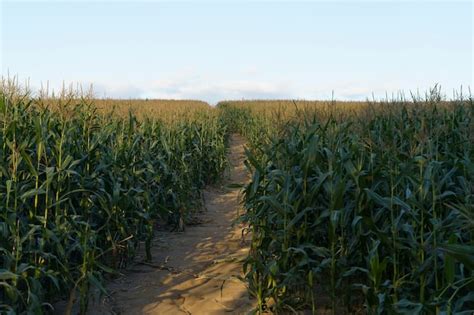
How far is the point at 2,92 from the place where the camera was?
6.23m

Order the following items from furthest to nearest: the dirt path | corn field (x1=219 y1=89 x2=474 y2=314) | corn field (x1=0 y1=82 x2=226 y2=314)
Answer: the dirt path → corn field (x1=0 y1=82 x2=226 y2=314) → corn field (x1=219 y1=89 x2=474 y2=314)

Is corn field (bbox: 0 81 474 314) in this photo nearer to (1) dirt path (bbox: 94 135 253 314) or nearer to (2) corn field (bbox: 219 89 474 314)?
(2) corn field (bbox: 219 89 474 314)

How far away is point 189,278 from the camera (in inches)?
216

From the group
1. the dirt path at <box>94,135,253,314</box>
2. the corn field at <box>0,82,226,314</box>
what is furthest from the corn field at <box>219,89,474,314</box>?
the corn field at <box>0,82,226,314</box>

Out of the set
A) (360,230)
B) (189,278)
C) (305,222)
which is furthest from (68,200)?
(360,230)

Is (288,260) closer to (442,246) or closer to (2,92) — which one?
(442,246)

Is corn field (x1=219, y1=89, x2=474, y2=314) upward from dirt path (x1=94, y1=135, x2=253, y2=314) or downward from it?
upward

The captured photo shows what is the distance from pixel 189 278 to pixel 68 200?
1656 millimetres

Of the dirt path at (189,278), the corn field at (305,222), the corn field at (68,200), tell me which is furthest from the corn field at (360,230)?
the corn field at (68,200)

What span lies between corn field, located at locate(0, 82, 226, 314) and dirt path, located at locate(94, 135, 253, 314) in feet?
1.04

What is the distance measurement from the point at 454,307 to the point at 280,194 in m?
1.77

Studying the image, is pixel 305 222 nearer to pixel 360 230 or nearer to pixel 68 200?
pixel 360 230

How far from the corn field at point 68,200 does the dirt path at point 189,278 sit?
0.32 meters

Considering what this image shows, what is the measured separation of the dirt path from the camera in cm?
470
